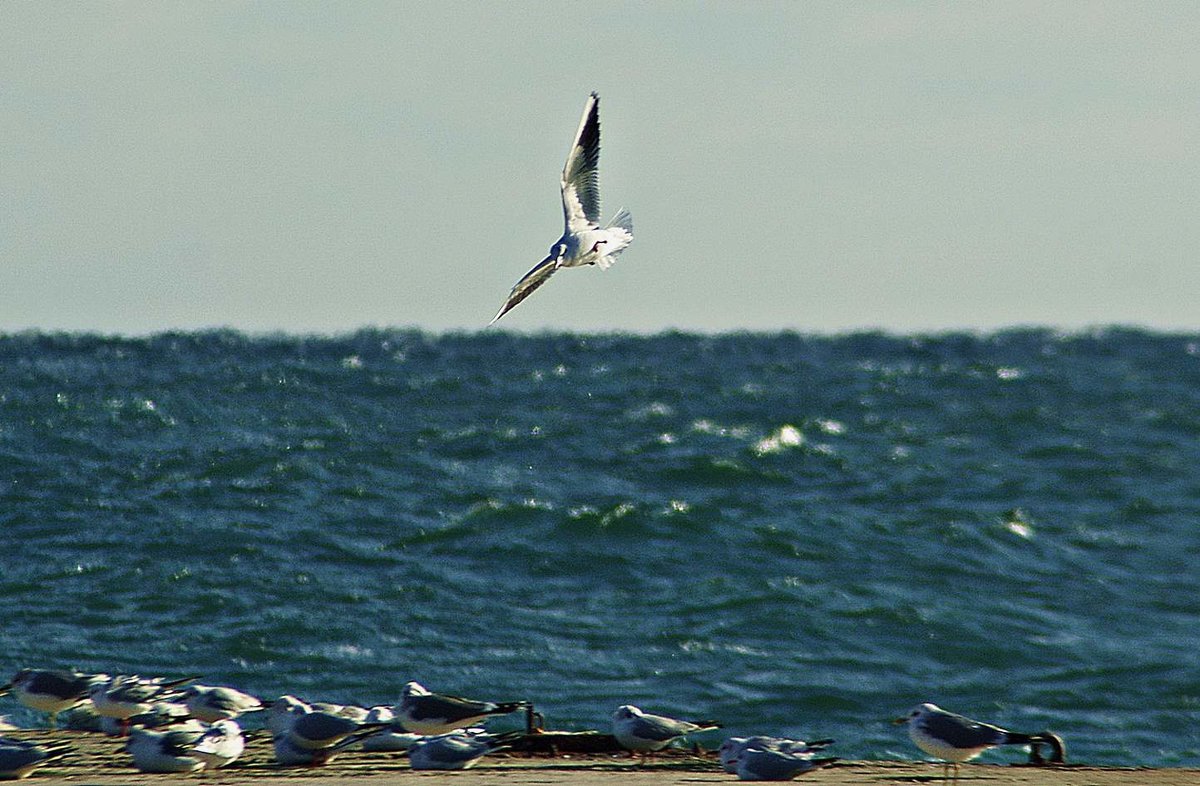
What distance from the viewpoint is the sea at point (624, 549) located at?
16766mm

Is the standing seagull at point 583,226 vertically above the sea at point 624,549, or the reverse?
the standing seagull at point 583,226

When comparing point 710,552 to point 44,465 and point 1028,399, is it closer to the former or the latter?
point 44,465

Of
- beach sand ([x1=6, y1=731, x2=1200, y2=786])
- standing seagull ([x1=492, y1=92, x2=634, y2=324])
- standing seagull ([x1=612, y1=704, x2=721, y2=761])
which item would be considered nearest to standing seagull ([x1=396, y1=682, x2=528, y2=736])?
beach sand ([x1=6, y1=731, x2=1200, y2=786])

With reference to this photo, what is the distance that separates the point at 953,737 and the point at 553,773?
234 cm

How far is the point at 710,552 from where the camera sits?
76.5 feet

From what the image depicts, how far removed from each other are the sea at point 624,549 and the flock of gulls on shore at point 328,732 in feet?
11.1

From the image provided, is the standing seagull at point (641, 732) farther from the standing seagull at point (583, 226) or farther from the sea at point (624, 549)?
the sea at point (624, 549)

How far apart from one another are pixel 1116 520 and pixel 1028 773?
1935cm

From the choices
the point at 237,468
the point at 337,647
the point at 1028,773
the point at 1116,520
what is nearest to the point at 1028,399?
the point at 1116,520

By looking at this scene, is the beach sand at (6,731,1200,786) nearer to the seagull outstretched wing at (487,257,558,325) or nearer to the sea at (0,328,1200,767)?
the seagull outstretched wing at (487,257,558,325)

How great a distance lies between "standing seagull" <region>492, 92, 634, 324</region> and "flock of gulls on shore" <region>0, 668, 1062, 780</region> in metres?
2.51

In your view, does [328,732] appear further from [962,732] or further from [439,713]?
[962,732]

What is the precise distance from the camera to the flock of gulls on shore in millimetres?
8992

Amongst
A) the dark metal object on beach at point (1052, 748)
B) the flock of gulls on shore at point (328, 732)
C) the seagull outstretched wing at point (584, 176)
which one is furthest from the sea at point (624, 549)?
the seagull outstretched wing at point (584, 176)
